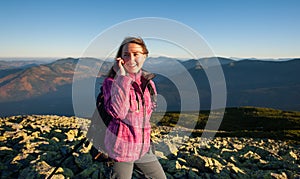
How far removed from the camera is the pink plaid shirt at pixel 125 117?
418 centimetres

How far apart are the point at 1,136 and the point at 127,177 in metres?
9.82

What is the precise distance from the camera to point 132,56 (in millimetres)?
4395

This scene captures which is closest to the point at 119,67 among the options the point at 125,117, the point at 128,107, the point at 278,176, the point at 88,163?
the point at 128,107

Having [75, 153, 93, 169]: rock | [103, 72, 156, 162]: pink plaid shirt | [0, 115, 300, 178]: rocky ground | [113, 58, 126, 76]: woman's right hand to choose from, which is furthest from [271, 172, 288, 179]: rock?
[113, 58, 126, 76]: woman's right hand

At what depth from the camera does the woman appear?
13.9ft

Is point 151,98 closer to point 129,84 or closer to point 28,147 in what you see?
point 129,84

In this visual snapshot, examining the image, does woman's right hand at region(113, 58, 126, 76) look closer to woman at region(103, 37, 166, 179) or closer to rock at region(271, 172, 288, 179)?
woman at region(103, 37, 166, 179)

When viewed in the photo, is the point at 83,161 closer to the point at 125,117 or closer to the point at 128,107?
the point at 125,117

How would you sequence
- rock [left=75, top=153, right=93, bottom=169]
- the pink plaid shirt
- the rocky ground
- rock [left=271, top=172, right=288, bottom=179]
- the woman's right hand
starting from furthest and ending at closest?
rock [left=271, top=172, right=288, bottom=179] → rock [left=75, top=153, right=93, bottom=169] → the rocky ground → the woman's right hand → the pink plaid shirt

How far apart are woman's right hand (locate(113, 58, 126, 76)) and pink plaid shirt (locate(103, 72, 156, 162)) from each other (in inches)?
3.8

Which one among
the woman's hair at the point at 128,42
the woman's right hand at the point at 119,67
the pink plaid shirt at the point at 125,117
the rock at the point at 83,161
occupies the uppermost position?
the woman's hair at the point at 128,42

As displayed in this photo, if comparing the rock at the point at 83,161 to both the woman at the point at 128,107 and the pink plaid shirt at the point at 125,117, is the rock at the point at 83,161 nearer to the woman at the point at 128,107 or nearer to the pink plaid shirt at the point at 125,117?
the woman at the point at 128,107

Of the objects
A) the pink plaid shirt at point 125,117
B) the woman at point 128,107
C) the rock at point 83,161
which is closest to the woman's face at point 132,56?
the woman at point 128,107

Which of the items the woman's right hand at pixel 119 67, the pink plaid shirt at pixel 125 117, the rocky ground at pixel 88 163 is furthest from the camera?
the rocky ground at pixel 88 163
